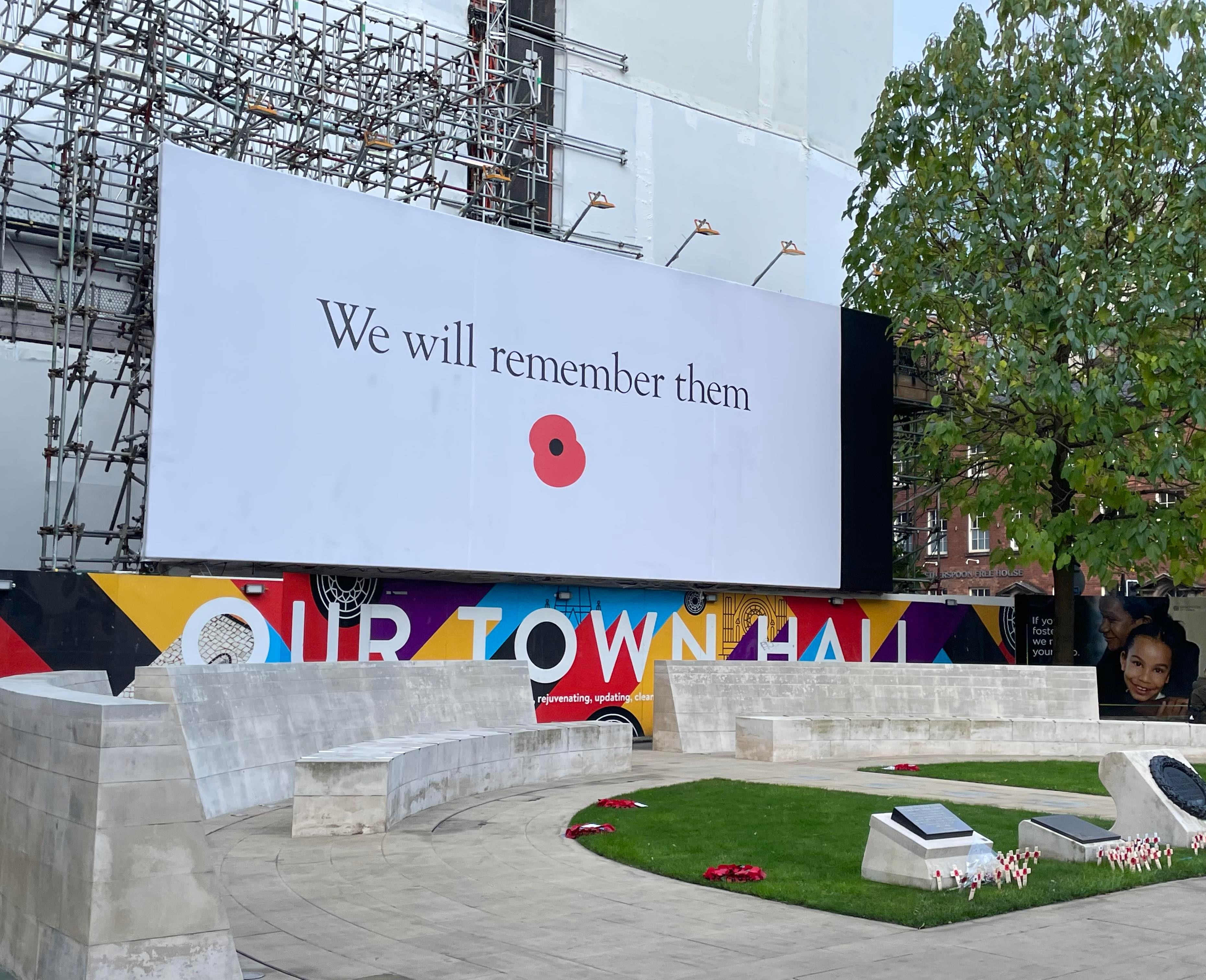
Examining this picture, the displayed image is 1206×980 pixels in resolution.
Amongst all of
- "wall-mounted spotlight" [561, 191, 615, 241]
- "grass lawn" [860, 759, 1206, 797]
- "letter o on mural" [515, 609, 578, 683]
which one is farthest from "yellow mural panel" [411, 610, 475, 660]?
"wall-mounted spotlight" [561, 191, 615, 241]

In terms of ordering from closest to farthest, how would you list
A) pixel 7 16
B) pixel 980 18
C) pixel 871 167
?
pixel 7 16, pixel 980 18, pixel 871 167

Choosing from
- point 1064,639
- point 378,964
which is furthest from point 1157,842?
point 1064,639

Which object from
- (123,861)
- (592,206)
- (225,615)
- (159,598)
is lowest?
(123,861)

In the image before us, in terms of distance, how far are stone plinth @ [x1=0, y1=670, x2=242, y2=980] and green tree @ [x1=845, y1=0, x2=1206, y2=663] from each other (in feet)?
74.8

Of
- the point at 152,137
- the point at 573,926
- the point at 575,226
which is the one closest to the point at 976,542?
the point at 575,226

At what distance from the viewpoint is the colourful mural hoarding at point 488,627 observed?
62.7ft

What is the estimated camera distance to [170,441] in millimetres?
20500

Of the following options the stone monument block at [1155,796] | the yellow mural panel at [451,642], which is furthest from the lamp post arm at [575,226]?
the stone monument block at [1155,796]

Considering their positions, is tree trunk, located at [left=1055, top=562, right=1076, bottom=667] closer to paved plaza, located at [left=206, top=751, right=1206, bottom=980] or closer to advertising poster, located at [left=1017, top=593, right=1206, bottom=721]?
advertising poster, located at [left=1017, top=593, right=1206, bottom=721]

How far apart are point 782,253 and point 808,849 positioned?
2159cm

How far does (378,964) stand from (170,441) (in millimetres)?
14016

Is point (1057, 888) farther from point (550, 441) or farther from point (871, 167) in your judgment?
point (871, 167)

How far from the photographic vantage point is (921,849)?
10680mm

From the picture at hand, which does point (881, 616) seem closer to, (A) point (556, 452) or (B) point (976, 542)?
(A) point (556, 452)
